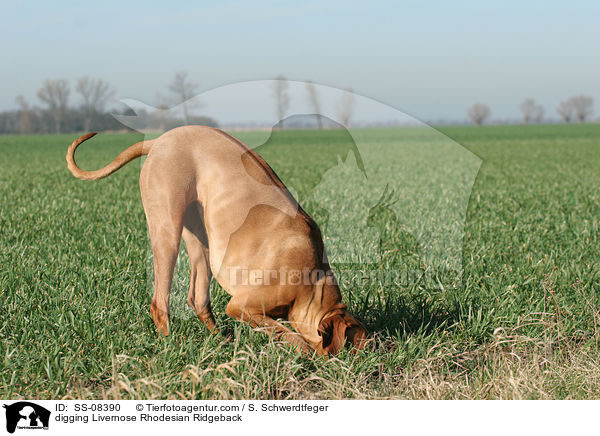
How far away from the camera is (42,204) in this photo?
980 centimetres

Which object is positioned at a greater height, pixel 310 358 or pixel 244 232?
pixel 244 232

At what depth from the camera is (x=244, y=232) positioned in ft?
9.37

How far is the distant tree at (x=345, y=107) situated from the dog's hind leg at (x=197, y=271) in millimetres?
1230

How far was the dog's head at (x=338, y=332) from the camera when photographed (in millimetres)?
3023

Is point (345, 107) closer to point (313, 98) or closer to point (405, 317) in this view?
point (313, 98)

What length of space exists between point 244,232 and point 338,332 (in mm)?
832

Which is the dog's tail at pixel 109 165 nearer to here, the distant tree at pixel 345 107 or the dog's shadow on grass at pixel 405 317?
the distant tree at pixel 345 107

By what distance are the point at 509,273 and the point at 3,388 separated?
476cm

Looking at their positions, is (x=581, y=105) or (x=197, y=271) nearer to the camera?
(x=197, y=271)
